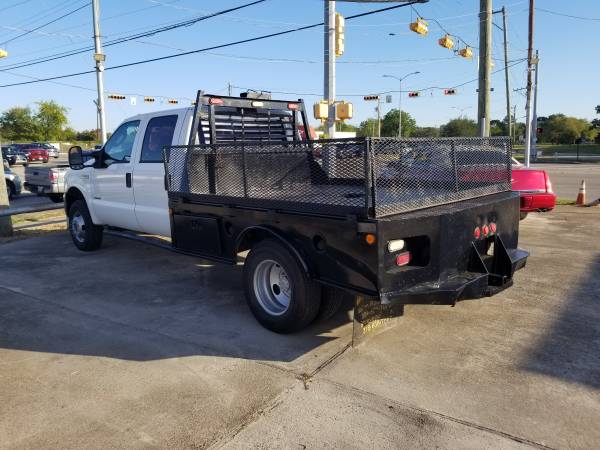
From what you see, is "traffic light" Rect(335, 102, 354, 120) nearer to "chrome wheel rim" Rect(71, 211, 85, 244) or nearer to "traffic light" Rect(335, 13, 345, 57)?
"traffic light" Rect(335, 13, 345, 57)

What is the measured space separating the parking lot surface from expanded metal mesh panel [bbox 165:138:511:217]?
4.10ft

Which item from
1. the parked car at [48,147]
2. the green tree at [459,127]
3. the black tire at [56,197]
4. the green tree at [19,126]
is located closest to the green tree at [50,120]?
the green tree at [19,126]

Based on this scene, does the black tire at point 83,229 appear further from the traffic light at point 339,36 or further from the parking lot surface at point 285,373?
the traffic light at point 339,36

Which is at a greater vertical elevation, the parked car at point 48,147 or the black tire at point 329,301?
the parked car at point 48,147

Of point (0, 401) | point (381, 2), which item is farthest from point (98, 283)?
point (381, 2)

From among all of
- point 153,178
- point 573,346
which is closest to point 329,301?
point 573,346

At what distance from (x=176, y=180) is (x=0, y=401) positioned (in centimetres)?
289

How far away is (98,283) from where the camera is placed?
6.62m

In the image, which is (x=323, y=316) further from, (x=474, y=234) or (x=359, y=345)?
(x=474, y=234)

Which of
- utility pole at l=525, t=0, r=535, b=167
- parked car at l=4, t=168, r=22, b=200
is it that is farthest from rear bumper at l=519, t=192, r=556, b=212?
parked car at l=4, t=168, r=22, b=200

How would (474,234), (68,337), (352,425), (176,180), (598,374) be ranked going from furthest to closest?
1. (176,180)
2. (68,337)
3. (474,234)
4. (598,374)
5. (352,425)

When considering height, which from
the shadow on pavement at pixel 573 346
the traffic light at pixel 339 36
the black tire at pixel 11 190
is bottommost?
the shadow on pavement at pixel 573 346

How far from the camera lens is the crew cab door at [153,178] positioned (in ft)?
21.3

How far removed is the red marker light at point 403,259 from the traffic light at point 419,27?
1446 cm
